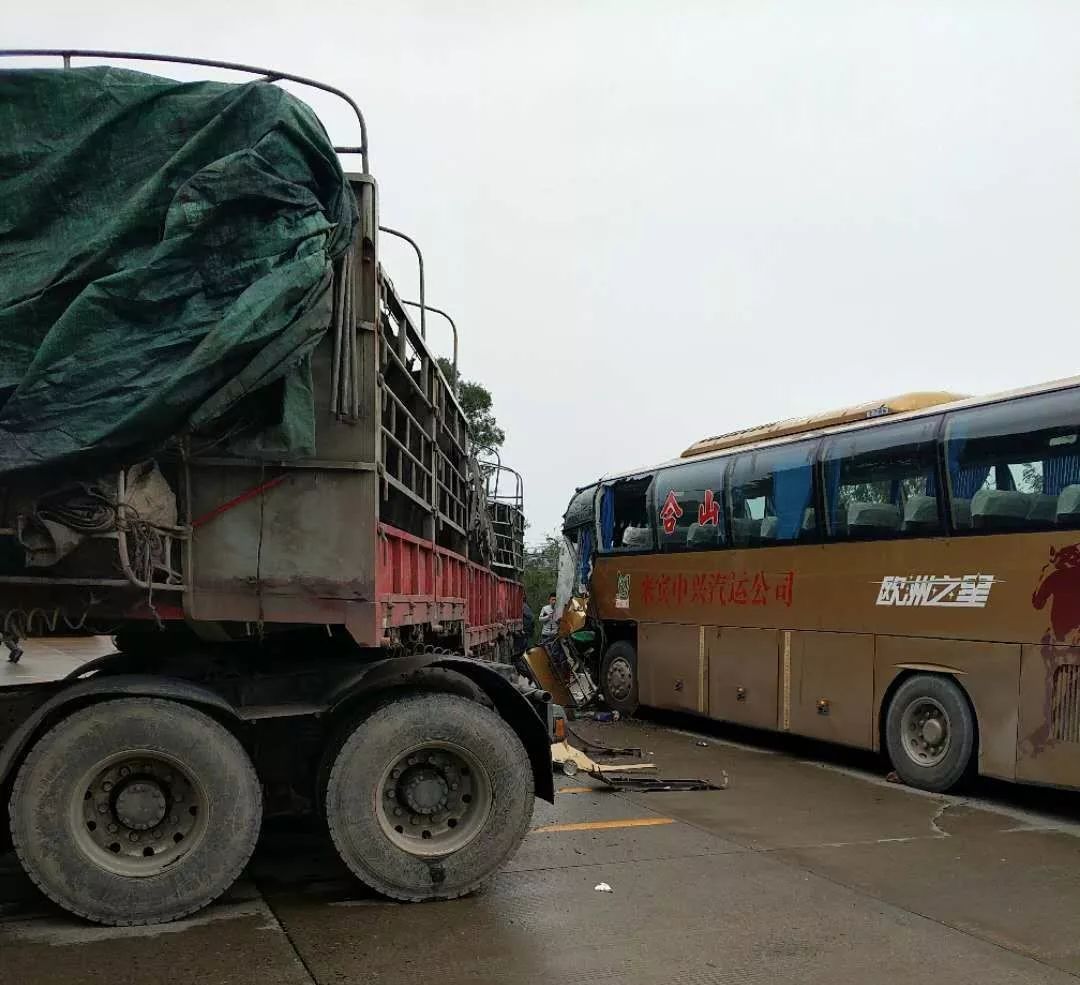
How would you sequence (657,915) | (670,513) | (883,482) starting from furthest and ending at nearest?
(670,513) < (883,482) < (657,915)

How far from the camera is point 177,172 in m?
4.48

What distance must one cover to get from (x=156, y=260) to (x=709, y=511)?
27.4 ft

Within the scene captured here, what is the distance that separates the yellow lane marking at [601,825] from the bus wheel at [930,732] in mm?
2801

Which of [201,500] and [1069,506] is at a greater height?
[1069,506]

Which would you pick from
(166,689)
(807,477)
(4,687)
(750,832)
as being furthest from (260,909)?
(807,477)

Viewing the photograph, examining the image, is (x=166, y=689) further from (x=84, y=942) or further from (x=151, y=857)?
(x=84, y=942)

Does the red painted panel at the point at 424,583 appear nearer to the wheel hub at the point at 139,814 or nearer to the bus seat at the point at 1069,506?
the wheel hub at the point at 139,814

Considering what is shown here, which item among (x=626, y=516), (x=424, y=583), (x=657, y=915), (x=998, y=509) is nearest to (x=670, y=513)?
(x=626, y=516)

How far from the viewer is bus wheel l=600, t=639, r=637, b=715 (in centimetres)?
1342

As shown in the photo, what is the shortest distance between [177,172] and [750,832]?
5.31 m

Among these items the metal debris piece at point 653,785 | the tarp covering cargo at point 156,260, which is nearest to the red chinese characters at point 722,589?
the metal debris piece at point 653,785

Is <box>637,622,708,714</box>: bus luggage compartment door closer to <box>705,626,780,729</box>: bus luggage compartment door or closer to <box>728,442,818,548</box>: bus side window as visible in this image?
<box>705,626,780,729</box>: bus luggage compartment door

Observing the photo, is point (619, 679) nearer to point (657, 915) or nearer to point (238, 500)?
point (657, 915)

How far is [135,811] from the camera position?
4559 millimetres
